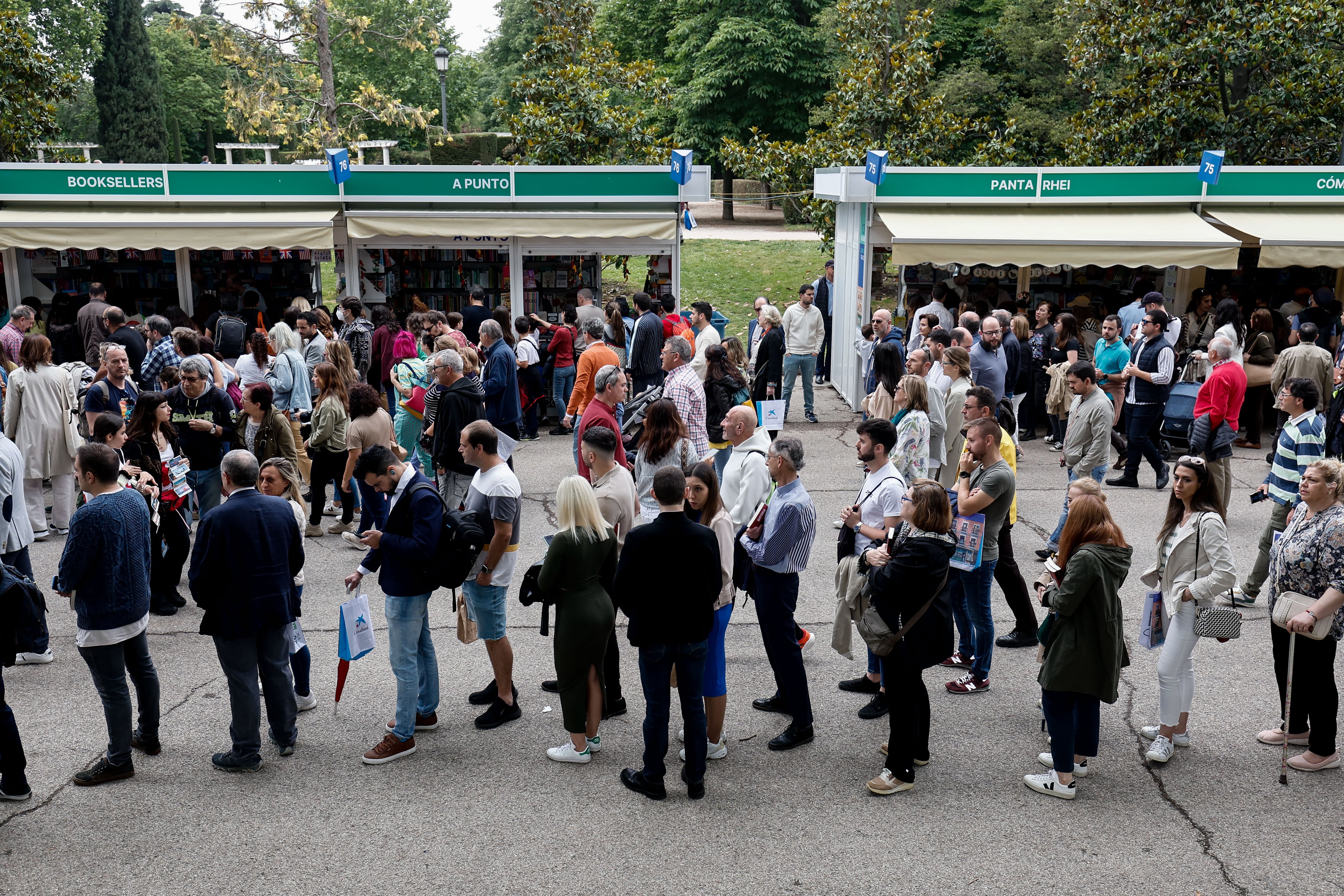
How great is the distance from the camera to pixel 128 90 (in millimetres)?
40750

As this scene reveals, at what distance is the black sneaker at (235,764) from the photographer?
5504 mm

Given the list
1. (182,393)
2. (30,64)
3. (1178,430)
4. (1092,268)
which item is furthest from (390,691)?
(30,64)

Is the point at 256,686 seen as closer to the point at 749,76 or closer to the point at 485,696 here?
the point at 485,696

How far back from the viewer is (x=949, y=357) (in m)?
8.26

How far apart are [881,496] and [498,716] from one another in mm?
2434

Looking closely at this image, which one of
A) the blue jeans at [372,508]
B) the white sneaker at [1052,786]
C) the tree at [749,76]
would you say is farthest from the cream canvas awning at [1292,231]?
the tree at [749,76]

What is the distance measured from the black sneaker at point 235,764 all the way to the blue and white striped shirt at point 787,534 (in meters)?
2.78

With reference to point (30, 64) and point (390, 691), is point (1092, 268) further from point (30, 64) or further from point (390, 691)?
point (30, 64)

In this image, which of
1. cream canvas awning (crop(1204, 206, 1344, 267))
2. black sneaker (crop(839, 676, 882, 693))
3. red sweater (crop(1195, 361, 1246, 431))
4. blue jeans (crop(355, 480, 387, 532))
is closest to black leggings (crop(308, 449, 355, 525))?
blue jeans (crop(355, 480, 387, 532))

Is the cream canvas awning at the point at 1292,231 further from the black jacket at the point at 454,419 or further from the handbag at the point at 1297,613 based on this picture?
the black jacket at the point at 454,419

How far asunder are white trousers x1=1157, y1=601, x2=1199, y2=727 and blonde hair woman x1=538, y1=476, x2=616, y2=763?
111 inches

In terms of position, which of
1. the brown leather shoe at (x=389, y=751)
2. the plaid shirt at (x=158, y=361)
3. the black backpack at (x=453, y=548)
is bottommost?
the brown leather shoe at (x=389, y=751)

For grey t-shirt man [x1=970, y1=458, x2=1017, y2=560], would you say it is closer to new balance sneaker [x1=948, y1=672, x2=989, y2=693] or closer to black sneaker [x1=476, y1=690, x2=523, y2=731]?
new balance sneaker [x1=948, y1=672, x2=989, y2=693]

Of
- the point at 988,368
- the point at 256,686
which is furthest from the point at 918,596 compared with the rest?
the point at 988,368
